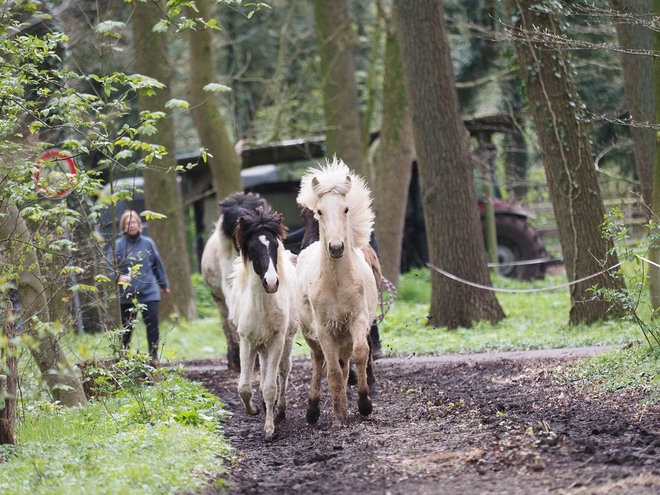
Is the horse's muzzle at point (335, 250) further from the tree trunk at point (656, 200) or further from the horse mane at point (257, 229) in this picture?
the tree trunk at point (656, 200)

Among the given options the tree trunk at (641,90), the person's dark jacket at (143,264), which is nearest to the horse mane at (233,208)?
the person's dark jacket at (143,264)

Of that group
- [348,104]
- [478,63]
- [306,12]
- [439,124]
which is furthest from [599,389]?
[306,12]

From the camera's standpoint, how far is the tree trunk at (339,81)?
17.0m

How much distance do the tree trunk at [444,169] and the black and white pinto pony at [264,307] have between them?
556 centimetres

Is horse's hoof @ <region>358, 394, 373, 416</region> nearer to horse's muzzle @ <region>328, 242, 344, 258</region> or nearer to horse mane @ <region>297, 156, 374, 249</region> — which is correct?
horse's muzzle @ <region>328, 242, 344, 258</region>

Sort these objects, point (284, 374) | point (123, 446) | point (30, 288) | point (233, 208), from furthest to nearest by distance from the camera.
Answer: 1. point (233, 208)
2. point (284, 374)
3. point (30, 288)
4. point (123, 446)

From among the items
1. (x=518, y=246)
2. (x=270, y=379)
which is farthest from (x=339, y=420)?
(x=518, y=246)

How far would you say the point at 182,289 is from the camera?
57.0 ft

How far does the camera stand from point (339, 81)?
17875 millimetres

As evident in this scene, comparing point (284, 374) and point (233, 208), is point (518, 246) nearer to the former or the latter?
point (233, 208)

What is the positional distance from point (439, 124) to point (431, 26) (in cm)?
165

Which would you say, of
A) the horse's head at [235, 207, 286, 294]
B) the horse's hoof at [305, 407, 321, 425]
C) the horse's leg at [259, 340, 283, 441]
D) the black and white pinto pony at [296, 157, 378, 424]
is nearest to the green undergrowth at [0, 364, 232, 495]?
the horse's leg at [259, 340, 283, 441]

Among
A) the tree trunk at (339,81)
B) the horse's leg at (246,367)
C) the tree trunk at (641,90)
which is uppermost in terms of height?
the tree trunk at (339,81)

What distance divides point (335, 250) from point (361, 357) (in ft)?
3.26
